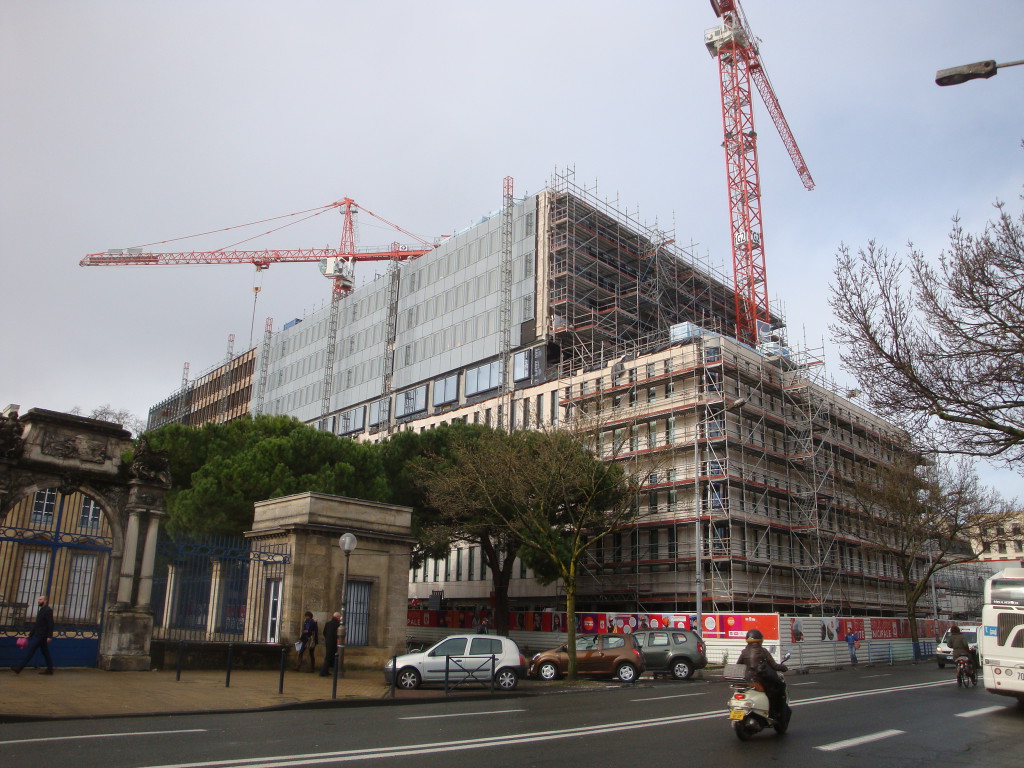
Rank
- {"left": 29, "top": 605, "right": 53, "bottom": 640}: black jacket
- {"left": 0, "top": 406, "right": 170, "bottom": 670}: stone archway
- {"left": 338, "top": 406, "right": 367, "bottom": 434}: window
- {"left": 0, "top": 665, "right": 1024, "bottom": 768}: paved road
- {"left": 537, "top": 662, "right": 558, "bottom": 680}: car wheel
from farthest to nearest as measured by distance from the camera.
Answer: {"left": 338, "top": 406, "right": 367, "bottom": 434}: window, {"left": 537, "top": 662, "right": 558, "bottom": 680}: car wheel, {"left": 0, "top": 406, "right": 170, "bottom": 670}: stone archway, {"left": 29, "top": 605, "right": 53, "bottom": 640}: black jacket, {"left": 0, "top": 665, "right": 1024, "bottom": 768}: paved road

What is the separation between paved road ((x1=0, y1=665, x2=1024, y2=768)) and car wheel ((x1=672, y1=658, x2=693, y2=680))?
→ 11371 millimetres

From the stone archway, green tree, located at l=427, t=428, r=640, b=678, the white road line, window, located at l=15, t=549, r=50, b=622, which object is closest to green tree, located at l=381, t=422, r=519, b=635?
green tree, located at l=427, t=428, r=640, b=678

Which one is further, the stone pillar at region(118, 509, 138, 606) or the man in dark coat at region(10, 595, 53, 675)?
the stone pillar at region(118, 509, 138, 606)

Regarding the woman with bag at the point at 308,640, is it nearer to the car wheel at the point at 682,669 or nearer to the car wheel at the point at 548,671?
the car wheel at the point at 548,671

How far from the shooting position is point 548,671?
2431 cm

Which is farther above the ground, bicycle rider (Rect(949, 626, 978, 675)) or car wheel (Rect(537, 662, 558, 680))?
bicycle rider (Rect(949, 626, 978, 675))

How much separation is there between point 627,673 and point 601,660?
36.9 inches

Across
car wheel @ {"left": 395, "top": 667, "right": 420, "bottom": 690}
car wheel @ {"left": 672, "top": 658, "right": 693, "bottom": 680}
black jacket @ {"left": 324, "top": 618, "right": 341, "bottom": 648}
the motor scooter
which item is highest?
black jacket @ {"left": 324, "top": 618, "right": 341, "bottom": 648}

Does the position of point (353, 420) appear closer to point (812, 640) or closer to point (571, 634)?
point (812, 640)

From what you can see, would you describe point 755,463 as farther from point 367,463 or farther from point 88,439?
point 88,439

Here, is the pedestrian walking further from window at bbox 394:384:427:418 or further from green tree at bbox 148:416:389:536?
window at bbox 394:384:427:418

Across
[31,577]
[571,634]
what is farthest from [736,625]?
[31,577]

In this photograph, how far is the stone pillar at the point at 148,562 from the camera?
17.5m

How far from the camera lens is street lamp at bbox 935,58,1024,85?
9.69 metres
